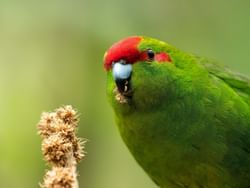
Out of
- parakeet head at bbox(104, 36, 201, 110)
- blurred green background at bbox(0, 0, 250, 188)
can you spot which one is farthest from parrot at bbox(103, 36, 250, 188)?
blurred green background at bbox(0, 0, 250, 188)

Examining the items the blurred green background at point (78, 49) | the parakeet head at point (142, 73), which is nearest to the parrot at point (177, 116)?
the parakeet head at point (142, 73)

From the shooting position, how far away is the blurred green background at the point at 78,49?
3.62 metres

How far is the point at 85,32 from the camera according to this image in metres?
3.68

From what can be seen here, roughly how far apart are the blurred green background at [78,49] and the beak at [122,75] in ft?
3.12

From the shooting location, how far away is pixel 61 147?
1903 millimetres

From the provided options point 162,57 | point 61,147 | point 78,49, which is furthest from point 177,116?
point 78,49

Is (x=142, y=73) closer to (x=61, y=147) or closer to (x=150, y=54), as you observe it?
(x=150, y=54)

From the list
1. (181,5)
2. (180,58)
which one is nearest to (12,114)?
(181,5)

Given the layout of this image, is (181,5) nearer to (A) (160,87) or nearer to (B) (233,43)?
(B) (233,43)

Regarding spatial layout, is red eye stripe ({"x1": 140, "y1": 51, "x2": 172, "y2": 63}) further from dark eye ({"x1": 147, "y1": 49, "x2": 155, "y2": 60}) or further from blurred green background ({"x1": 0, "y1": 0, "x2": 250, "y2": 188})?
blurred green background ({"x1": 0, "y1": 0, "x2": 250, "y2": 188})

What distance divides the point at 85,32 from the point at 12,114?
2.61ft

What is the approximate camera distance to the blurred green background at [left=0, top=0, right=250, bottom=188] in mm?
3619

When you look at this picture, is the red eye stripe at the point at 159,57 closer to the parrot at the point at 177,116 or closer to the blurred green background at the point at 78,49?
the parrot at the point at 177,116

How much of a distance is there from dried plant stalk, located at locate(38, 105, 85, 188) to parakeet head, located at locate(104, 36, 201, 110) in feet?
2.02
